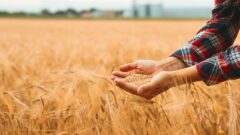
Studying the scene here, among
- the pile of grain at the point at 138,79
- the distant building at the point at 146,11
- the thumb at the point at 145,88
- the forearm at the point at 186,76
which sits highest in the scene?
the forearm at the point at 186,76

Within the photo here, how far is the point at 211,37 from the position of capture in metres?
1.87

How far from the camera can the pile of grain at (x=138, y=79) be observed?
5.62 feet

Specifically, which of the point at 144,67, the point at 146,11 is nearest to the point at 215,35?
the point at 144,67

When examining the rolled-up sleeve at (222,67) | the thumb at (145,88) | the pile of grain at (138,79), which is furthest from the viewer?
the pile of grain at (138,79)

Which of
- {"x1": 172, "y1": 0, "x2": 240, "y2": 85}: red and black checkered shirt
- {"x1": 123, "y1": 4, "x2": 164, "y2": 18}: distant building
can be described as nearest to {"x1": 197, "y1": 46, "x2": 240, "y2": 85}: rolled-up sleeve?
{"x1": 172, "y1": 0, "x2": 240, "y2": 85}: red and black checkered shirt

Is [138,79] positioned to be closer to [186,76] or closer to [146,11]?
[186,76]

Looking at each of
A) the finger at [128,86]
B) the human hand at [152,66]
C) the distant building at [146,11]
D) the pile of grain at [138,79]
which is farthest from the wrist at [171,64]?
the distant building at [146,11]

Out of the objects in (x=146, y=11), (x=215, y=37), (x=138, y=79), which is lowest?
(x=146, y=11)

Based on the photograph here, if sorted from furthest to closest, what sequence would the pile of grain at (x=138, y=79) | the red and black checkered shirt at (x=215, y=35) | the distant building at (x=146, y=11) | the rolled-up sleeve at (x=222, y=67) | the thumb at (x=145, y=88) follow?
1. the distant building at (x=146, y=11)
2. the red and black checkered shirt at (x=215, y=35)
3. the pile of grain at (x=138, y=79)
4. the thumb at (x=145, y=88)
5. the rolled-up sleeve at (x=222, y=67)

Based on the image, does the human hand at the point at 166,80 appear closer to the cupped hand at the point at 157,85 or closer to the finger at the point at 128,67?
the cupped hand at the point at 157,85

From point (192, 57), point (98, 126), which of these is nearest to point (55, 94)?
point (98, 126)

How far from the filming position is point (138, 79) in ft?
5.74

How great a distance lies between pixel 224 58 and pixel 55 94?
0.72m

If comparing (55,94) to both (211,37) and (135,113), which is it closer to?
(135,113)
